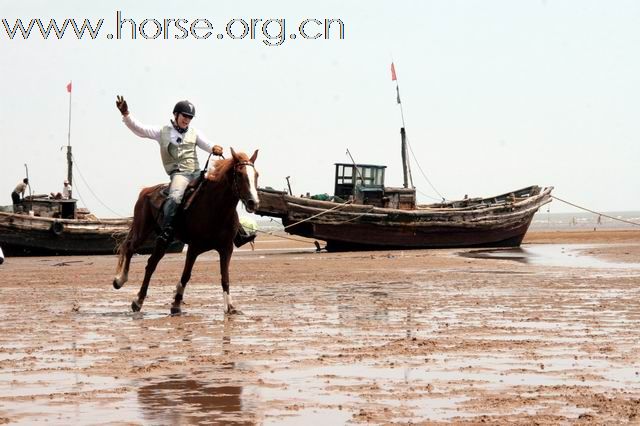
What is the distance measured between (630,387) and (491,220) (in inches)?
1240

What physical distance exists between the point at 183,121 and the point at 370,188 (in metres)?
24.1

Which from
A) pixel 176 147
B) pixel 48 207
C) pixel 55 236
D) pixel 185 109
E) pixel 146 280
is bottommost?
pixel 55 236

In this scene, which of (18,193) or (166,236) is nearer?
(166,236)

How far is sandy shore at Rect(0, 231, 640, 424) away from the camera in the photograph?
20.0 feet

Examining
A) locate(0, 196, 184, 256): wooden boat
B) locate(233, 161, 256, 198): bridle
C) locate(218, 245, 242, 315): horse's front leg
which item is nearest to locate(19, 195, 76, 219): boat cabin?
locate(0, 196, 184, 256): wooden boat

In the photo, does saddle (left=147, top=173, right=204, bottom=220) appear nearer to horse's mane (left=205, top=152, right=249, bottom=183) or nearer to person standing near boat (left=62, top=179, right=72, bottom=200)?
horse's mane (left=205, top=152, right=249, bottom=183)

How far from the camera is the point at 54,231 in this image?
35281 mm

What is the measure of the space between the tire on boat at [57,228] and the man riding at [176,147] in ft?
75.6

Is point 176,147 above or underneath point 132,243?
above

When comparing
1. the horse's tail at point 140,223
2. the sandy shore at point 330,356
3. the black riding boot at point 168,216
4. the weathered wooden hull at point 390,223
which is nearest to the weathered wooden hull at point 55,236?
the weathered wooden hull at point 390,223

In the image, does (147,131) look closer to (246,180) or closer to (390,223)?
(246,180)

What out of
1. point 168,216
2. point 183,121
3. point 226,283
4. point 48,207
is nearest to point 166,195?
point 168,216

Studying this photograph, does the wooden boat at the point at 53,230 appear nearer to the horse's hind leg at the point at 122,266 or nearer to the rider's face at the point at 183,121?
the horse's hind leg at the point at 122,266

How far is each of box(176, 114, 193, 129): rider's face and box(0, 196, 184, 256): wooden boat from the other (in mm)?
21628
